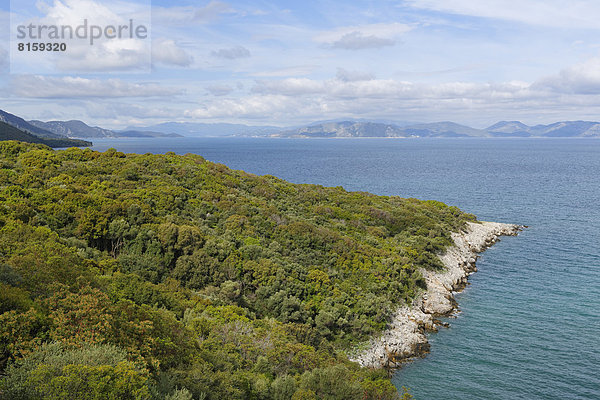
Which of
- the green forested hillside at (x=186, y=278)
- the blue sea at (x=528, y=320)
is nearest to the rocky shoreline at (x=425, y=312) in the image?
the blue sea at (x=528, y=320)

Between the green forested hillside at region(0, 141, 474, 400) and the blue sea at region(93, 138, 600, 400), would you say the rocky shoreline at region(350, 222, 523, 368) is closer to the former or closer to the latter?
the blue sea at region(93, 138, 600, 400)

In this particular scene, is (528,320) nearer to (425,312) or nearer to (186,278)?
(425,312)

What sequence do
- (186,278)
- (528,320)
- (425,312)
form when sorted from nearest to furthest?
(186,278), (528,320), (425,312)

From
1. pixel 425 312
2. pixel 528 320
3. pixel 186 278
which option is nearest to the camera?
pixel 186 278

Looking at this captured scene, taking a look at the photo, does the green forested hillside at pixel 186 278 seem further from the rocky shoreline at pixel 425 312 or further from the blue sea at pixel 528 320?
the blue sea at pixel 528 320

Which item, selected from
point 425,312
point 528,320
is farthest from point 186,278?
point 528,320

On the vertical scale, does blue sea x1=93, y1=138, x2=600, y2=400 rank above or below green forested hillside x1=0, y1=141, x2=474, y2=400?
below

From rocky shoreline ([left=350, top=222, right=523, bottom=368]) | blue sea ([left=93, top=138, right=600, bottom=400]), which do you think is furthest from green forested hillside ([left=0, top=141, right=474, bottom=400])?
blue sea ([left=93, top=138, right=600, bottom=400])
